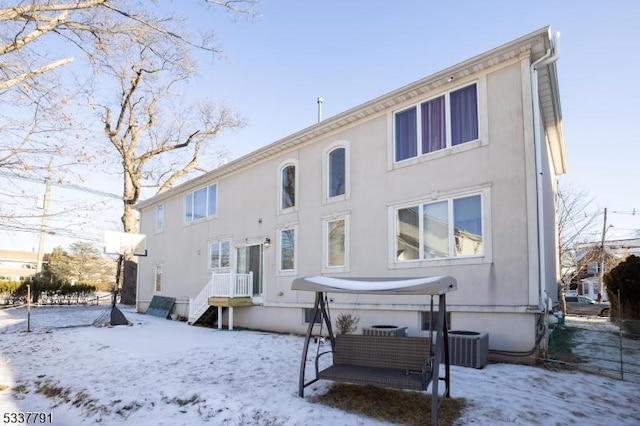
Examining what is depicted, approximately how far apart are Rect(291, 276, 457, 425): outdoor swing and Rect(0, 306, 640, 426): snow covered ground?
49cm

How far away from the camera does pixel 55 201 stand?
6.41 meters

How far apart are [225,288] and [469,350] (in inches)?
335

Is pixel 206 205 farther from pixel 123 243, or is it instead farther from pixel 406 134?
pixel 406 134

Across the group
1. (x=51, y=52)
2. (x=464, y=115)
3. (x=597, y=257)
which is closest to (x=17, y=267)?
(x=51, y=52)

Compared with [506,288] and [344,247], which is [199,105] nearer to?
[344,247]

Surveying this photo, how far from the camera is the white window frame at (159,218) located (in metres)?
20.1

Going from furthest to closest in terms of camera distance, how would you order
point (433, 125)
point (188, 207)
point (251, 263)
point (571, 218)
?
1. point (571, 218)
2. point (188, 207)
3. point (251, 263)
4. point (433, 125)

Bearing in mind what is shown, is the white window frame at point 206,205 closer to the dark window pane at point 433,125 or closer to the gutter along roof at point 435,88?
the gutter along roof at point 435,88

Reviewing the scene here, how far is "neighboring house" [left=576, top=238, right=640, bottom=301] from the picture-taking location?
27517mm

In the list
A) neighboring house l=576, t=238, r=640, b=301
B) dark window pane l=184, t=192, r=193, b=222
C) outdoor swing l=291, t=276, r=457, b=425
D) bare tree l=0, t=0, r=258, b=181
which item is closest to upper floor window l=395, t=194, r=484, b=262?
outdoor swing l=291, t=276, r=457, b=425

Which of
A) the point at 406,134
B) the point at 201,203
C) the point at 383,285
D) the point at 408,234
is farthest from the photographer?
the point at 201,203

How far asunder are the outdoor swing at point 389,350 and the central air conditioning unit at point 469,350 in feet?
5.82

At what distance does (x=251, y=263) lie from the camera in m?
14.9

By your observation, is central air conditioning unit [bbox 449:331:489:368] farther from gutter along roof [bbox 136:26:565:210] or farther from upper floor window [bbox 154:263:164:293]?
upper floor window [bbox 154:263:164:293]
